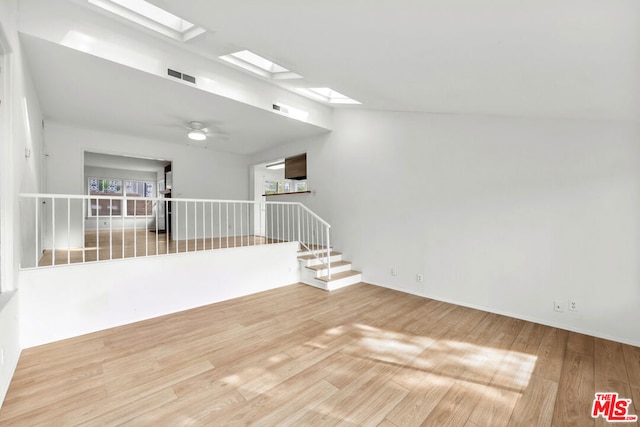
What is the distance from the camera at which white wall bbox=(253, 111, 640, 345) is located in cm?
264

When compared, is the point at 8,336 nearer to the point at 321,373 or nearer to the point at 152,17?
the point at 321,373

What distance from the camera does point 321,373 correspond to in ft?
6.75

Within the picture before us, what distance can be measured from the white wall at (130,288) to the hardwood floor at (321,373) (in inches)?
7.1

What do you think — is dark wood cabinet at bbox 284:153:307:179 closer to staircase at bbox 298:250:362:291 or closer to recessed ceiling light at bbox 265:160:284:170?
recessed ceiling light at bbox 265:160:284:170

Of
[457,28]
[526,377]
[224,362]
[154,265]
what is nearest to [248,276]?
[154,265]

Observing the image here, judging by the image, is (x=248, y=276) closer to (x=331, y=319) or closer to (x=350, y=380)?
(x=331, y=319)

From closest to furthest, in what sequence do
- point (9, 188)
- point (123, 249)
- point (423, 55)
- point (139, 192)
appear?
point (9, 188) → point (423, 55) → point (123, 249) → point (139, 192)

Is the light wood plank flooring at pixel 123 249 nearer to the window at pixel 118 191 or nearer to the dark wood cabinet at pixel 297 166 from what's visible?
the dark wood cabinet at pixel 297 166

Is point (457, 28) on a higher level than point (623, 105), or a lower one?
higher

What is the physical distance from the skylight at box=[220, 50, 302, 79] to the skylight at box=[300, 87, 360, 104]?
0.71m

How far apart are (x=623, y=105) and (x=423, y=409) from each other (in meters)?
3.06

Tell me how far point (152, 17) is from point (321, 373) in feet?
12.7

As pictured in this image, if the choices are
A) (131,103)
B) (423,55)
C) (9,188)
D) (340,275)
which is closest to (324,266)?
(340,275)

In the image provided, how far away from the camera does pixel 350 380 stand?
1.97 metres
